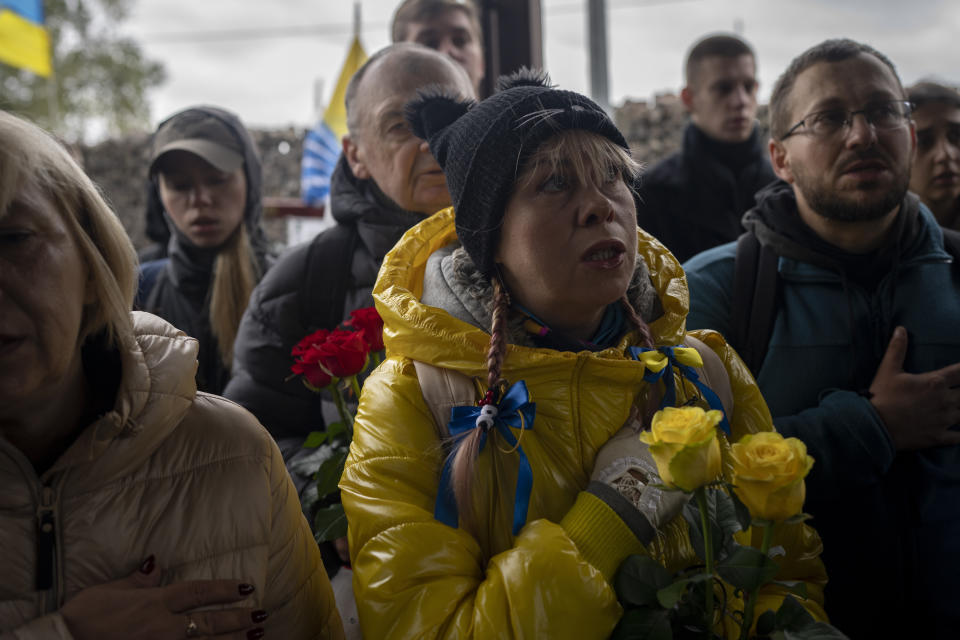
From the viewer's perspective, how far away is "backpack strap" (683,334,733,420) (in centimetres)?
164

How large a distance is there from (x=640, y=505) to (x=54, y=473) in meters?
1.01

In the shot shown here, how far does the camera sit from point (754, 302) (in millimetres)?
2258

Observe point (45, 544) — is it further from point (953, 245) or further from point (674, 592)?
point (953, 245)

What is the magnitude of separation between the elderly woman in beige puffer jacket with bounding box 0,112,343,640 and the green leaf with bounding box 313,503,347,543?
7.9 inches

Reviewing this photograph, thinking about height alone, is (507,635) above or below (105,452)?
below

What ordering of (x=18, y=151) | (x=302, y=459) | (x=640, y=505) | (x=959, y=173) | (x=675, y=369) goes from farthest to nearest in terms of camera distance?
(x=959, y=173) → (x=302, y=459) → (x=675, y=369) → (x=640, y=505) → (x=18, y=151)

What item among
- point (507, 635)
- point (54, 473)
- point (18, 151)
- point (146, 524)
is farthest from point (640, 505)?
point (18, 151)

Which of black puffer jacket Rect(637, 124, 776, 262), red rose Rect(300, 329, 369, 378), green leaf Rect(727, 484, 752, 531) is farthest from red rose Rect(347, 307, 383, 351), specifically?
black puffer jacket Rect(637, 124, 776, 262)

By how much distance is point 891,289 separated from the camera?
222cm

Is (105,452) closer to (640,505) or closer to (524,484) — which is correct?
(524,484)

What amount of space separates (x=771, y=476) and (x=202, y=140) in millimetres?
2563

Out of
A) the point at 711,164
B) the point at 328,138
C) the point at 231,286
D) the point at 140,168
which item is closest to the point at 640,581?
the point at 231,286

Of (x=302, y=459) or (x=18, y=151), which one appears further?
(x=302, y=459)

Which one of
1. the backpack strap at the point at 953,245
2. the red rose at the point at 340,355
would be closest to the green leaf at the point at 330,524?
the red rose at the point at 340,355
